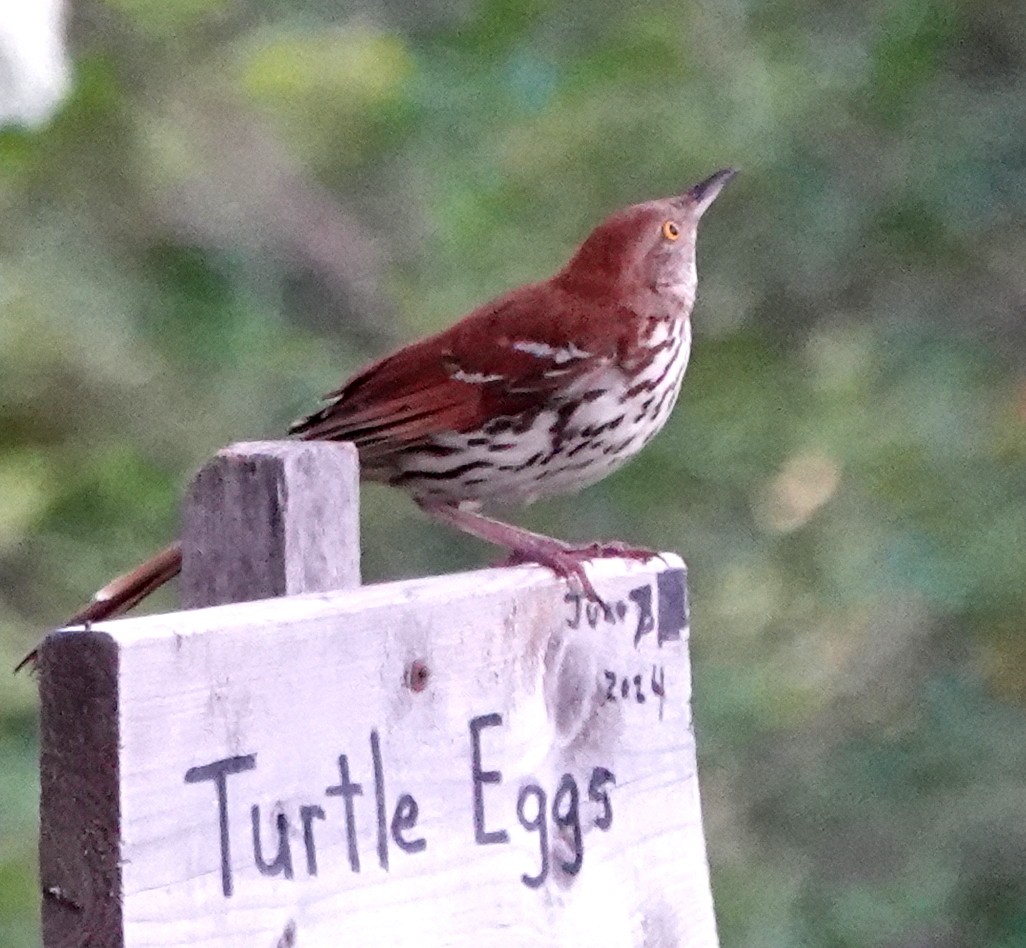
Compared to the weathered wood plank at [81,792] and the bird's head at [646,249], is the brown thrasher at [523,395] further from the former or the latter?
the weathered wood plank at [81,792]

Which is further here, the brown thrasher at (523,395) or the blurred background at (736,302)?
the blurred background at (736,302)

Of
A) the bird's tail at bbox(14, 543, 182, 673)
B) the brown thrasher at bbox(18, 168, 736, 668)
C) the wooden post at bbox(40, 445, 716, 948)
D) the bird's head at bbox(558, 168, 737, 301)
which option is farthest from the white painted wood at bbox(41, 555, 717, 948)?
the bird's head at bbox(558, 168, 737, 301)

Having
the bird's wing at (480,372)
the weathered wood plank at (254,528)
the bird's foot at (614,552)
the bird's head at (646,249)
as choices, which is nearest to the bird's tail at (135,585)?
the weathered wood plank at (254,528)

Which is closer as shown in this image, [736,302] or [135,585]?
[135,585]

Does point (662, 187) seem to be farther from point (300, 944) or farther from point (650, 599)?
point (300, 944)

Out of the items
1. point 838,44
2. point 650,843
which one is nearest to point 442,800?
point 650,843


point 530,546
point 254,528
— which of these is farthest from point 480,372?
point 254,528

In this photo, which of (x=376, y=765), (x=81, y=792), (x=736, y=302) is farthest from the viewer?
(x=736, y=302)

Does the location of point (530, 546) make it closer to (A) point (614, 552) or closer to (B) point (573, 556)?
(A) point (614, 552)
